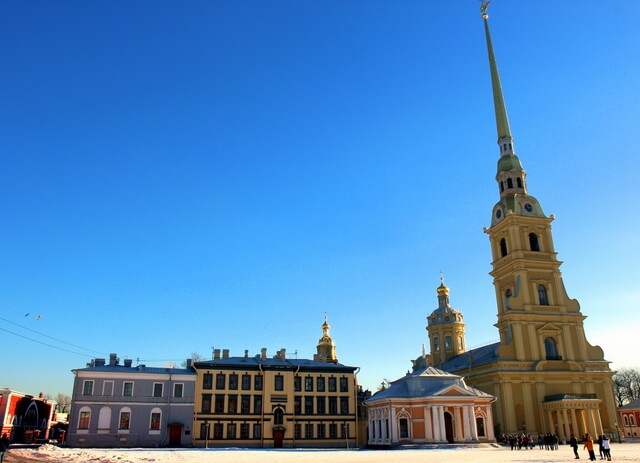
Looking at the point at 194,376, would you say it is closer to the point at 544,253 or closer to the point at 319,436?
the point at 319,436

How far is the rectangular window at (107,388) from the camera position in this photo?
49062 millimetres

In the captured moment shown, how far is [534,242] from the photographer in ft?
207

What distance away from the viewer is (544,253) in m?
61.8

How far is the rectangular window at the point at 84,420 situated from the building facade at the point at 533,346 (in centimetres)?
3752

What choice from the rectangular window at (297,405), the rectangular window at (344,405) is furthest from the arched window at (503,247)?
the rectangular window at (297,405)

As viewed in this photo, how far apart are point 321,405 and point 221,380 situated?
995 cm

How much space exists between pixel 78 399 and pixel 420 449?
2937cm

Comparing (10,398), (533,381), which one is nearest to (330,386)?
(533,381)

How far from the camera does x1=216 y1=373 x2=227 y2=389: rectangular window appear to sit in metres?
→ 52.2

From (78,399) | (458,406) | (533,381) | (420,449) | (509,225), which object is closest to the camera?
(420,449)

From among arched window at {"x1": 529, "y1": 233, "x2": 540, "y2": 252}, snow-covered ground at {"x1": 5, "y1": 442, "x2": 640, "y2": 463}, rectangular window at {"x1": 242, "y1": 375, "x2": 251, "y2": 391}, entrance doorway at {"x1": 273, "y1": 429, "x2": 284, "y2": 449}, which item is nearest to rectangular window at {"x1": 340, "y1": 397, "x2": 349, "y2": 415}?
entrance doorway at {"x1": 273, "y1": 429, "x2": 284, "y2": 449}

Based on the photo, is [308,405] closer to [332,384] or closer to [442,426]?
[332,384]

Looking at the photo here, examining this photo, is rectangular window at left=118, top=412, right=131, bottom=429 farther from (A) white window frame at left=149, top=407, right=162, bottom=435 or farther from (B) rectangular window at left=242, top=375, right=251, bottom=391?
(B) rectangular window at left=242, top=375, right=251, bottom=391

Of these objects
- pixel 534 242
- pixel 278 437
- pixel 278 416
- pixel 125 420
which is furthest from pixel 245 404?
pixel 534 242
